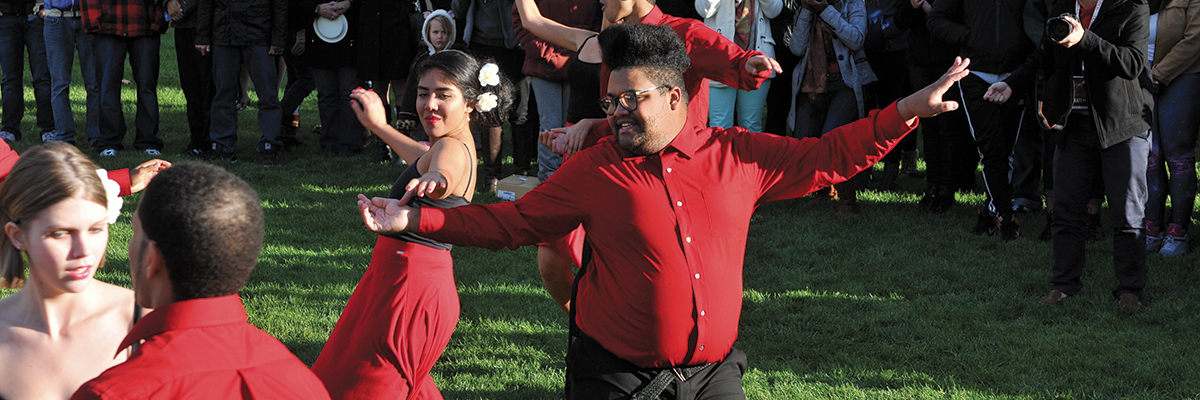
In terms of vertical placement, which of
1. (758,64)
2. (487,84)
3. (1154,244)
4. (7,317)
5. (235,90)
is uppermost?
(758,64)

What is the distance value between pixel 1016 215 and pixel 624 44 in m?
6.11

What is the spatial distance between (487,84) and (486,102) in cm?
8

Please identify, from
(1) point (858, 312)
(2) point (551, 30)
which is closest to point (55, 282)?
(2) point (551, 30)

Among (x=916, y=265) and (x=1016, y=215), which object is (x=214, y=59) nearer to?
(x=916, y=265)

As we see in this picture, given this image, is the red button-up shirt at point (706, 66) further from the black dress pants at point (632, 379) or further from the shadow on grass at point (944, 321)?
the shadow on grass at point (944, 321)

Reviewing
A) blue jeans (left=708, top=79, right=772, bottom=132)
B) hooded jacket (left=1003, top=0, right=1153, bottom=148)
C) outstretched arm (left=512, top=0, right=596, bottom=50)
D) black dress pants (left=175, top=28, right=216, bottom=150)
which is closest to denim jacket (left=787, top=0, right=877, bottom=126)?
blue jeans (left=708, top=79, right=772, bottom=132)

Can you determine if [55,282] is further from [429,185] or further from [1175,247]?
[1175,247]

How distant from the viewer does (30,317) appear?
302cm

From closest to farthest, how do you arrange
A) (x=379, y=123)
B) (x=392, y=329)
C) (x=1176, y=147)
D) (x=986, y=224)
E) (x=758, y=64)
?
(x=392, y=329)
(x=758, y=64)
(x=379, y=123)
(x=1176, y=147)
(x=986, y=224)

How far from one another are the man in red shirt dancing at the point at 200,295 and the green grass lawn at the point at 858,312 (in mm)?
2804

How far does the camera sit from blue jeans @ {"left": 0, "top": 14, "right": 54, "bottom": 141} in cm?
1064

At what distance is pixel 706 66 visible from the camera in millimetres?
4594

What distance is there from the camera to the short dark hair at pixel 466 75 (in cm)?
425

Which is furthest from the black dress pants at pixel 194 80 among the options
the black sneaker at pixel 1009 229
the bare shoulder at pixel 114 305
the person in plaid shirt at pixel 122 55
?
the bare shoulder at pixel 114 305
